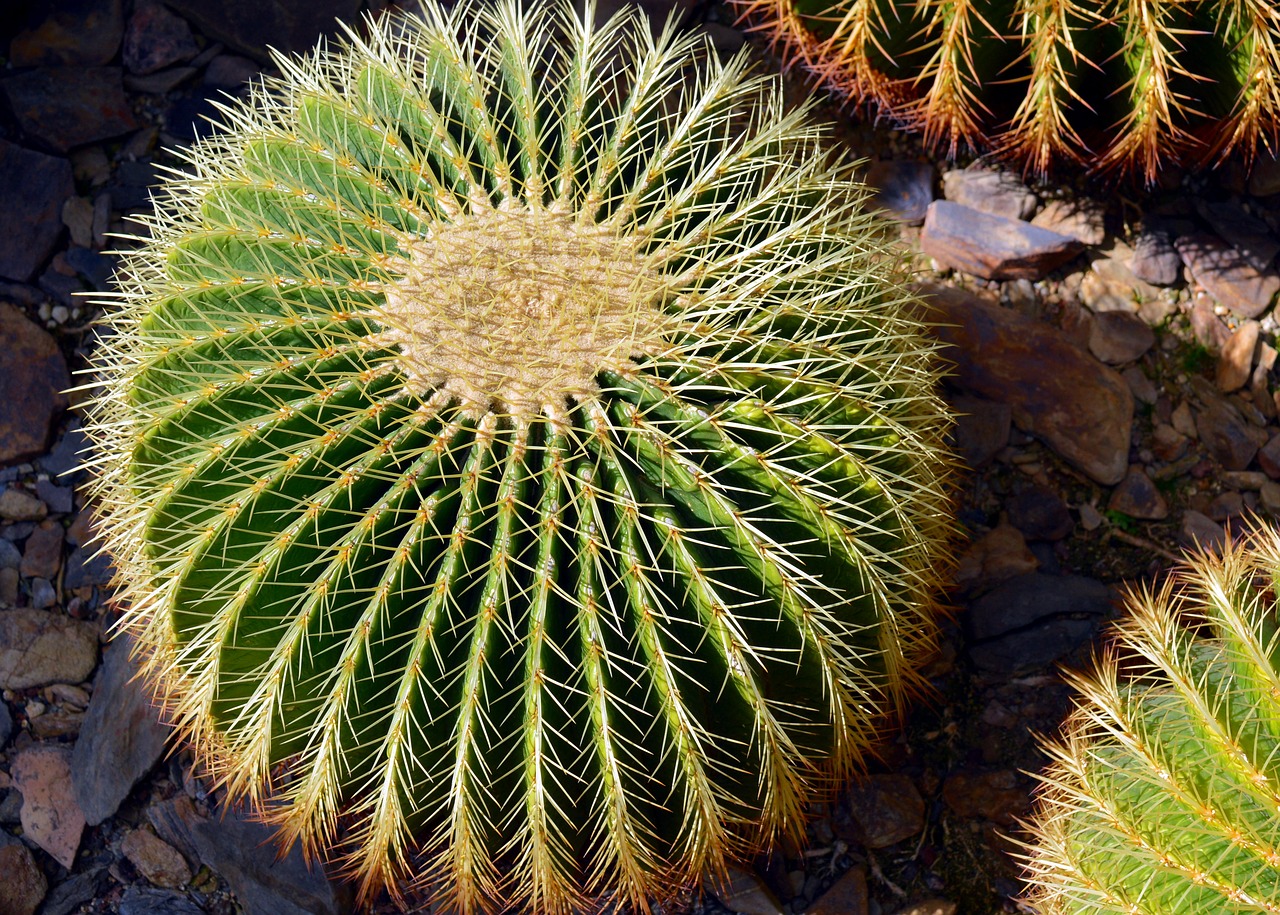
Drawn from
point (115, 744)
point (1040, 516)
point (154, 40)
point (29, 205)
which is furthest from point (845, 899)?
point (154, 40)

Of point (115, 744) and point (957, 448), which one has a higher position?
point (957, 448)

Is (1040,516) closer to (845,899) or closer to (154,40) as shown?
(845,899)

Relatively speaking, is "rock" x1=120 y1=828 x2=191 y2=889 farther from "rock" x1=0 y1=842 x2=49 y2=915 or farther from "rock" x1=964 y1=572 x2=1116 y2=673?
"rock" x1=964 y1=572 x2=1116 y2=673

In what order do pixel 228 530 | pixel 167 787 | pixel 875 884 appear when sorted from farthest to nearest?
pixel 167 787, pixel 875 884, pixel 228 530

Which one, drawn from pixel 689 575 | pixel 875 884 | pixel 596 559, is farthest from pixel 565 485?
pixel 875 884

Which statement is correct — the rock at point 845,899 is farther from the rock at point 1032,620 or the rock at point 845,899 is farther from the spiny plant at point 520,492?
the rock at point 1032,620

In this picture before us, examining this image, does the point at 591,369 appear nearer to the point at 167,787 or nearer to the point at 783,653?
the point at 783,653
